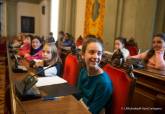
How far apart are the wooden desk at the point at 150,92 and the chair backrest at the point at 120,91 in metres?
0.76

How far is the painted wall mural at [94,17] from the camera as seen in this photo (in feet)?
17.5

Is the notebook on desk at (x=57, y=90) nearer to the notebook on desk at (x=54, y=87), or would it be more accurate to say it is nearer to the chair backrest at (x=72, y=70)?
the notebook on desk at (x=54, y=87)

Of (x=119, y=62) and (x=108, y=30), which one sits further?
(x=108, y=30)

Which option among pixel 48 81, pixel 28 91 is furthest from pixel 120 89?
pixel 48 81

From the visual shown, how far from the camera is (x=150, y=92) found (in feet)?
7.32

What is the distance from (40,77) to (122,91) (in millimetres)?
903

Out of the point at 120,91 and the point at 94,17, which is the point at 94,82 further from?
the point at 94,17

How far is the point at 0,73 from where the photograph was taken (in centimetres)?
625

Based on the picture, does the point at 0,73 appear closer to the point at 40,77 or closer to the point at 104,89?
the point at 40,77

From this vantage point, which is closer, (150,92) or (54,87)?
(54,87)

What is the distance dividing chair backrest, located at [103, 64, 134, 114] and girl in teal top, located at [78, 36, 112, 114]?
43 mm

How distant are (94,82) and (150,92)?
3.18ft

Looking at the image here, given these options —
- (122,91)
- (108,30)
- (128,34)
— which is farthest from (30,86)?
(108,30)

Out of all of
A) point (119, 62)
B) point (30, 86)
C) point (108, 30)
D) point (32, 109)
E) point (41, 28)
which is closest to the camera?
point (32, 109)
